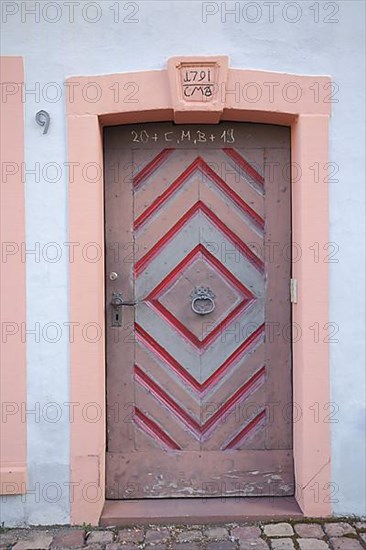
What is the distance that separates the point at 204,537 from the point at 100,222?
2025mm

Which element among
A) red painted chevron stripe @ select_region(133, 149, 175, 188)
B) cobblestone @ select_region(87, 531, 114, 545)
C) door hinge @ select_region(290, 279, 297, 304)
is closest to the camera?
cobblestone @ select_region(87, 531, 114, 545)

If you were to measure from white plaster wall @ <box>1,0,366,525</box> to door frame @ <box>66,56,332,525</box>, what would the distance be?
7cm

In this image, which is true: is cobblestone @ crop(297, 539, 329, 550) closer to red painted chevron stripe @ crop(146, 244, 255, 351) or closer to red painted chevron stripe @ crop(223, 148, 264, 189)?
red painted chevron stripe @ crop(146, 244, 255, 351)

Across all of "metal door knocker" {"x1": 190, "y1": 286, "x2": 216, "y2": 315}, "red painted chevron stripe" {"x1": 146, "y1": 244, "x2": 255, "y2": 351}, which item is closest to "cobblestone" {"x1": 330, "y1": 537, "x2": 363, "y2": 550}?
"red painted chevron stripe" {"x1": 146, "y1": 244, "x2": 255, "y2": 351}

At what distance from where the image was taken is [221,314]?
4953 millimetres

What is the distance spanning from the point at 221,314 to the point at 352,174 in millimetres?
1229

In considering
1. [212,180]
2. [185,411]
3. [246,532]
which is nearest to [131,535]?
[246,532]

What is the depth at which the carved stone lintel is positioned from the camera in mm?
4586

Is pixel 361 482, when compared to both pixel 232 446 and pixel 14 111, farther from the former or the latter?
pixel 14 111

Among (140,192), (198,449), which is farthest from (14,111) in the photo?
(198,449)

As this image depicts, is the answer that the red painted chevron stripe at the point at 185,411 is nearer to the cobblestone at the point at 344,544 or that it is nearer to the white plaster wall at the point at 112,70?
the white plaster wall at the point at 112,70

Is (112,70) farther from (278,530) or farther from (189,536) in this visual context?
(278,530)

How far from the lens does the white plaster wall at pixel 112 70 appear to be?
4.64 meters

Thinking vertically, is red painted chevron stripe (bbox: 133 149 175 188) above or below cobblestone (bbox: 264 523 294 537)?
above
